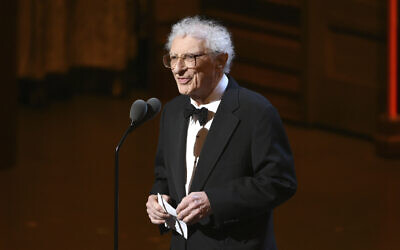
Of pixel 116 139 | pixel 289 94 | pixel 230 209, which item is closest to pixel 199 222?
pixel 230 209

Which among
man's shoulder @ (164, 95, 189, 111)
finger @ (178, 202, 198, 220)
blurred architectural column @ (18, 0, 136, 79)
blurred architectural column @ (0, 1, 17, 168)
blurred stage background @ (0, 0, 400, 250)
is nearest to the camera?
finger @ (178, 202, 198, 220)

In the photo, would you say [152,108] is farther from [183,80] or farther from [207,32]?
[207,32]

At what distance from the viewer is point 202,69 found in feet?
8.61

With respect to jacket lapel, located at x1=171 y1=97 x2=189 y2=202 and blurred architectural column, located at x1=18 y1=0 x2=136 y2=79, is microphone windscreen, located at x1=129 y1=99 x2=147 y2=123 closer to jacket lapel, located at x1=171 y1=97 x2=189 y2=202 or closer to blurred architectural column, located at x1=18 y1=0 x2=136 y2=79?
jacket lapel, located at x1=171 y1=97 x2=189 y2=202

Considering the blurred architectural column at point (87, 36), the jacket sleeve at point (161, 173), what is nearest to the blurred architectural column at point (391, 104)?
the blurred architectural column at point (87, 36)

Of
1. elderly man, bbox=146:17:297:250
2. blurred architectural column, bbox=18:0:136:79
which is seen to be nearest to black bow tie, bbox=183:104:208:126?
elderly man, bbox=146:17:297:250

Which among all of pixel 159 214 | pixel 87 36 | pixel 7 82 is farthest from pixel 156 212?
pixel 87 36

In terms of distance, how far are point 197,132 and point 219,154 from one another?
0.38ft

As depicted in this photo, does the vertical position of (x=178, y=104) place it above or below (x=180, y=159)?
above

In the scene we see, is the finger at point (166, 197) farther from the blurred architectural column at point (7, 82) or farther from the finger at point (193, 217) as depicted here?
the blurred architectural column at point (7, 82)

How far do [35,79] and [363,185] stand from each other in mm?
3639

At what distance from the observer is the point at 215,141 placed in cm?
265

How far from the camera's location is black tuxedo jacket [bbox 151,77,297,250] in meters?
2.59

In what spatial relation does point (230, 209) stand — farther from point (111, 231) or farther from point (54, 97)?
point (54, 97)
